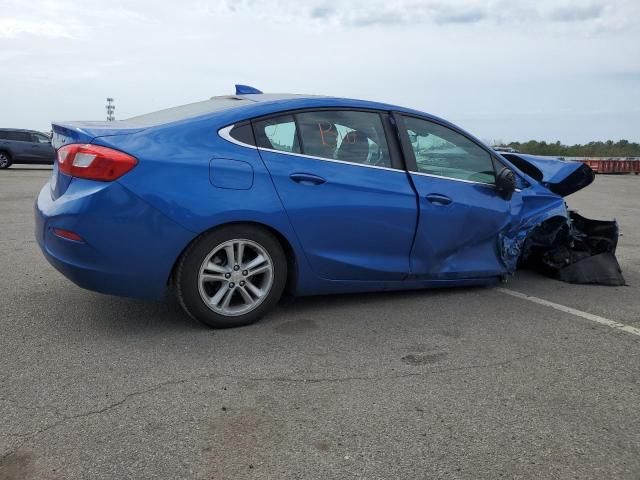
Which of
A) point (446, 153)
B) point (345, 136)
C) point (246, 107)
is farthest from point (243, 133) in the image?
point (446, 153)

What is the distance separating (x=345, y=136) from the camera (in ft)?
14.1

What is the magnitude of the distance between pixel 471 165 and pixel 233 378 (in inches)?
106

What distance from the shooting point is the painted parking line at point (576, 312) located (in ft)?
13.9

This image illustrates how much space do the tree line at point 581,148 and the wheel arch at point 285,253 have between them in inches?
2534

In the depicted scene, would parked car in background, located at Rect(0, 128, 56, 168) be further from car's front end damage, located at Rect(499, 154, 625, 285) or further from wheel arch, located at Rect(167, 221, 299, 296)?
wheel arch, located at Rect(167, 221, 299, 296)

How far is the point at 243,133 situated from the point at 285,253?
83 centimetres

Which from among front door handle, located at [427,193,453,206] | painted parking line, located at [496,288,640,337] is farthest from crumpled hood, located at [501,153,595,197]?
front door handle, located at [427,193,453,206]

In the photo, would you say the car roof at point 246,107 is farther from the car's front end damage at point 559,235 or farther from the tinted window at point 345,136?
the car's front end damage at point 559,235

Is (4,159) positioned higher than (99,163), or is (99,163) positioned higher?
(99,163)

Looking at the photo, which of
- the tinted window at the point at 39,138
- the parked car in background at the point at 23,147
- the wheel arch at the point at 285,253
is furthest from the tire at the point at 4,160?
the wheel arch at the point at 285,253

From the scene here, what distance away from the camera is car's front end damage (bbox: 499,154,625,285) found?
5.32m

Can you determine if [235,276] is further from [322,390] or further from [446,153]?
[446,153]

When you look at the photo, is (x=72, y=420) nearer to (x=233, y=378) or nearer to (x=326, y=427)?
(x=233, y=378)

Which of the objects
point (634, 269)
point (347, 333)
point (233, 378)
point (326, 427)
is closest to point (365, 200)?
point (347, 333)
